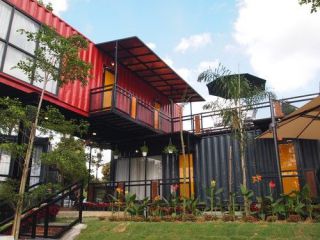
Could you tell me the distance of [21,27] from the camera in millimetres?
10500

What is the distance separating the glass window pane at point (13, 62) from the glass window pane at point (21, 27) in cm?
28

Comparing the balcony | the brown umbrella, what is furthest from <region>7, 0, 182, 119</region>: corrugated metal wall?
the brown umbrella

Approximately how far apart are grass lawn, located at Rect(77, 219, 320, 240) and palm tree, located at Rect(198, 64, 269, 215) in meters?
4.03

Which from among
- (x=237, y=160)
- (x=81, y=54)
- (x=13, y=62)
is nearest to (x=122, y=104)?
(x=81, y=54)

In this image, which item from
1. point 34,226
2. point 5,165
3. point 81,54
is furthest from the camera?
point 81,54

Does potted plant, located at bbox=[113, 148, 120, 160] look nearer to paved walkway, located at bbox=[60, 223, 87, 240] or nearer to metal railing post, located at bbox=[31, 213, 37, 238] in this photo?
paved walkway, located at bbox=[60, 223, 87, 240]

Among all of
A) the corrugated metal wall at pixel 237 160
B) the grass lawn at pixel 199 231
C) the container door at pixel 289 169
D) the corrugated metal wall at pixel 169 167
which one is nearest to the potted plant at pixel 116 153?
the corrugated metal wall at pixel 169 167

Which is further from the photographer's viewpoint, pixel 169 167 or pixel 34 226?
pixel 169 167

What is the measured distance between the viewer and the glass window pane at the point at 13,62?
976 centimetres

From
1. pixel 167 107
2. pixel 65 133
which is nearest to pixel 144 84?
pixel 167 107

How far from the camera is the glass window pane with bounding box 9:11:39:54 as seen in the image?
1015 cm

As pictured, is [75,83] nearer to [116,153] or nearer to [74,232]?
[116,153]

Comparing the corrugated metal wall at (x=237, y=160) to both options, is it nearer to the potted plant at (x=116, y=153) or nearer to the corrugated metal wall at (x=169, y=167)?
the corrugated metal wall at (x=169, y=167)

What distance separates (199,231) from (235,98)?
5.47m
